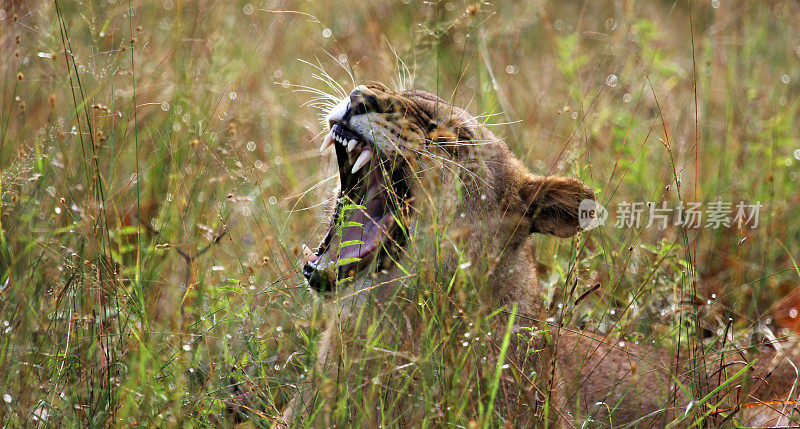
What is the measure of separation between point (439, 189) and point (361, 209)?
0.34 meters

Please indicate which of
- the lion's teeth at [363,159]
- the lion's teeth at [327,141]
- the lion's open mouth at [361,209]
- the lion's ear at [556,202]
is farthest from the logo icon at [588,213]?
the lion's teeth at [327,141]

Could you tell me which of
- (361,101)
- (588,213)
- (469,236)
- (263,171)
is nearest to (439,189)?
(469,236)

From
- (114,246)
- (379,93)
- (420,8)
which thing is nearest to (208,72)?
(114,246)

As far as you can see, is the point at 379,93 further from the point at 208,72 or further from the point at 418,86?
the point at 418,86

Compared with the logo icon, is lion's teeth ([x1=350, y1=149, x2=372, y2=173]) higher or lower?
higher

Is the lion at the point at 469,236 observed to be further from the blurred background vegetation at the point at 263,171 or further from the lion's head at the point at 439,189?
the blurred background vegetation at the point at 263,171

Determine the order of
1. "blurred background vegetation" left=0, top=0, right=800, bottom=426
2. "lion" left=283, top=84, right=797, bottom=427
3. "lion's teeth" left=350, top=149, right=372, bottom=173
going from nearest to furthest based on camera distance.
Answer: "blurred background vegetation" left=0, top=0, right=800, bottom=426, "lion" left=283, top=84, right=797, bottom=427, "lion's teeth" left=350, top=149, right=372, bottom=173

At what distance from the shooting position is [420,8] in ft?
24.1

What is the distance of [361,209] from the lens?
3252 millimetres

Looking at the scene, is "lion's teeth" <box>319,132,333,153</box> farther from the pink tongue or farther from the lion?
the pink tongue

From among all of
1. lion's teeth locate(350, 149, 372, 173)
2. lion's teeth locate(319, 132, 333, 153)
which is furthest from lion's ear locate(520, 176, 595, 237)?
lion's teeth locate(319, 132, 333, 153)

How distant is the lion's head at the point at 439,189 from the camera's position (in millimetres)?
3492

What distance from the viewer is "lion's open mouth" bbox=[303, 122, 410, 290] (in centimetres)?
332

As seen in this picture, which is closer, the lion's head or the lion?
the lion
